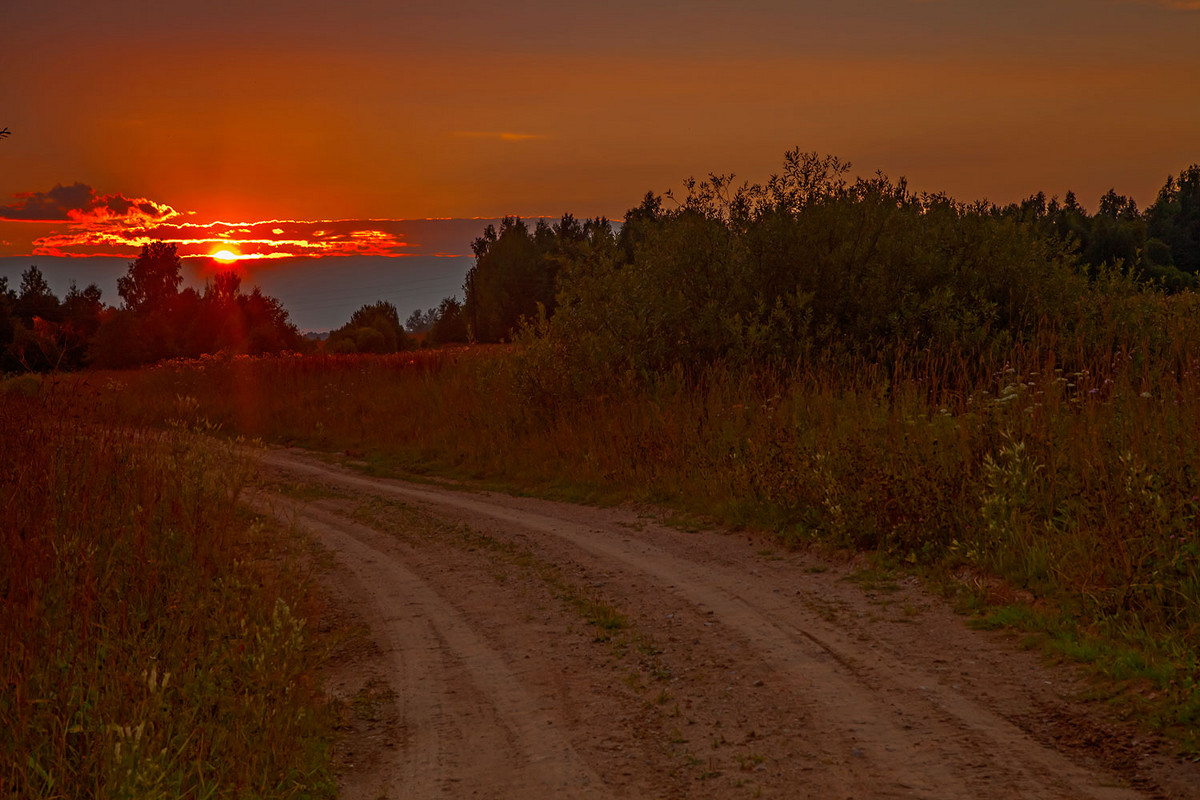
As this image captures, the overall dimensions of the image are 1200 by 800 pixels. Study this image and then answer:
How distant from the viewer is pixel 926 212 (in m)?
17.5

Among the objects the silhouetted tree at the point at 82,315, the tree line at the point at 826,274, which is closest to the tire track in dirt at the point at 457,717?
the tree line at the point at 826,274

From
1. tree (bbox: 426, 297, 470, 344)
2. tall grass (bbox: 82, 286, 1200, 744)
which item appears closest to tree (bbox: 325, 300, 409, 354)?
tree (bbox: 426, 297, 470, 344)

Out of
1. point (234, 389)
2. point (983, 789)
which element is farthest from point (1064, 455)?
point (234, 389)

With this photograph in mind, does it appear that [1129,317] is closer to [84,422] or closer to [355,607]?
[355,607]

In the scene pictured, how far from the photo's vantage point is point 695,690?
19.6ft

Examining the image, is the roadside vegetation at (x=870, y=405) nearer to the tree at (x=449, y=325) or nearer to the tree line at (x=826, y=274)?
the tree line at (x=826, y=274)

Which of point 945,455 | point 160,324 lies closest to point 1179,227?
point 160,324

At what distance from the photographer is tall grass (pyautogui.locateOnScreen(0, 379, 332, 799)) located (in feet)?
15.4

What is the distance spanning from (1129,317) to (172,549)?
14.9 metres

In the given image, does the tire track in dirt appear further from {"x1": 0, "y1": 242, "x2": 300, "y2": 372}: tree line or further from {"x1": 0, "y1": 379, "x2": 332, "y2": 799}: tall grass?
{"x1": 0, "y1": 242, "x2": 300, "y2": 372}: tree line

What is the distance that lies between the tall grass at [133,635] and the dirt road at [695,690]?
0.54 meters

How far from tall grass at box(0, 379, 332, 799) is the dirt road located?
543 millimetres

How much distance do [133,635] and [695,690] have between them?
3.65 m

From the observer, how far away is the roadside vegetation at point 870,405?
732cm
